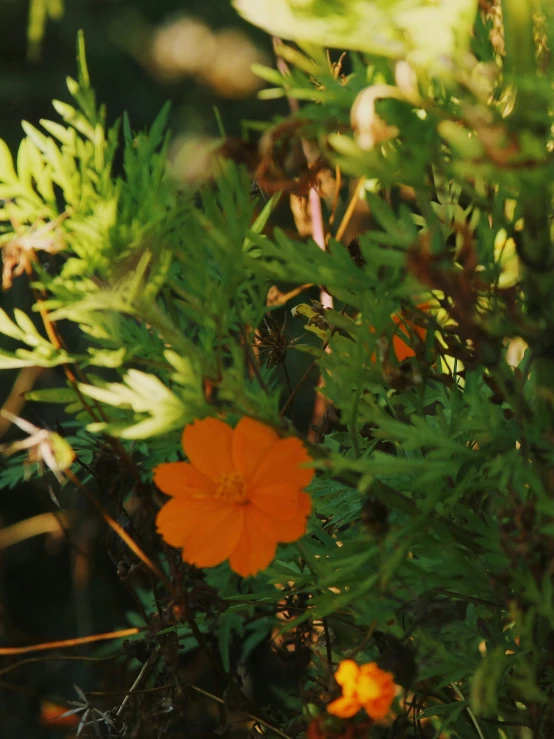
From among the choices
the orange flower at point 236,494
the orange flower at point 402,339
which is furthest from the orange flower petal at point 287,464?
the orange flower at point 402,339

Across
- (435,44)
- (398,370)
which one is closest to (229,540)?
(398,370)

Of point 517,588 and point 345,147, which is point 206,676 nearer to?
point 517,588

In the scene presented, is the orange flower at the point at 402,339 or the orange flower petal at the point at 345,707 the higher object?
the orange flower at the point at 402,339

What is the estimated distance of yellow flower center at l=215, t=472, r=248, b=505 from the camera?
373 millimetres

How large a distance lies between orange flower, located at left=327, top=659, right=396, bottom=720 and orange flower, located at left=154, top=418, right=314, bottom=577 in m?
0.06

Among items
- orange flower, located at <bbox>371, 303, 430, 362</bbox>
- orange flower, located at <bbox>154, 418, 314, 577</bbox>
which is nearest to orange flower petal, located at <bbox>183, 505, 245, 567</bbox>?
orange flower, located at <bbox>154, 418, 314, 577</bbox>

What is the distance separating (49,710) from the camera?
0.86 m

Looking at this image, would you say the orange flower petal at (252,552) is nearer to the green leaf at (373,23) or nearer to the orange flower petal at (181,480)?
the orange flower petal at (181,480)

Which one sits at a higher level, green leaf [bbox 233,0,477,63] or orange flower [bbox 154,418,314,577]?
green leaf [bbox 233,0,477,63]

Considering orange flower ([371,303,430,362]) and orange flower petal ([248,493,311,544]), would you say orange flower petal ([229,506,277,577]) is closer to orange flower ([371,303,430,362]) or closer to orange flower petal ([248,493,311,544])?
orange flower petal ([248,493,311,544])

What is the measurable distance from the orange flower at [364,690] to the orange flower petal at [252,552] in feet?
0.20

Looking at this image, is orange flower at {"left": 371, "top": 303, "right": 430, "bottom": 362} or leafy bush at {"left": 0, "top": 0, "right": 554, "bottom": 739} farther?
orange flower at {"left": 371, "top": 303, "right": 430, "bottom": 362}

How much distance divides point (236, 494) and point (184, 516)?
24mm

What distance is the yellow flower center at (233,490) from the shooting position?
37 centimetres
